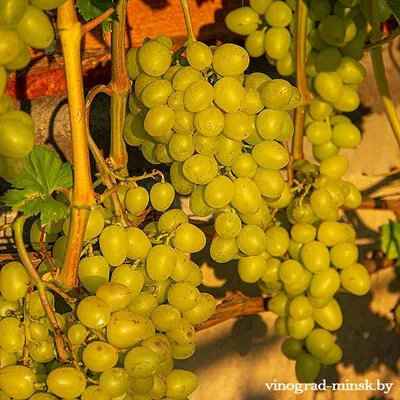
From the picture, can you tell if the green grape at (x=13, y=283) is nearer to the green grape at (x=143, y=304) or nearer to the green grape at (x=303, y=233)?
the green grape at (x=143, y=304)

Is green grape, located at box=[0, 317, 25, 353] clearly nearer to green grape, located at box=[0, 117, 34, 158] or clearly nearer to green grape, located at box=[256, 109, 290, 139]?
green grape, located at box=[0, 117, 34, 158]

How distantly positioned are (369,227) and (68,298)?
84 centimetres

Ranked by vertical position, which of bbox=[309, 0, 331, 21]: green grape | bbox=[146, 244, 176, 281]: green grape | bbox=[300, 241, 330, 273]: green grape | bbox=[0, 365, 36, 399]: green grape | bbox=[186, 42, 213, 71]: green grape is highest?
bbox=[186, 42, 213, 71]: green grape

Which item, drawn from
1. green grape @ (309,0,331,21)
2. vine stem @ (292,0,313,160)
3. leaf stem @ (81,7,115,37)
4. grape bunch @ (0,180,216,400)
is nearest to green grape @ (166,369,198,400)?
grape bunch @ (0,180,216,400)

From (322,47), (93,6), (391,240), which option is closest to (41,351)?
(93,6)

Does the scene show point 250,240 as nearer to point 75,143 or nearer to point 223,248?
point 223,248

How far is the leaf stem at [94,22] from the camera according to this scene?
606 mm

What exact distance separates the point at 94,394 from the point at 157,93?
1.01 ft

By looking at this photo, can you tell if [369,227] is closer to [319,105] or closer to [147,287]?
[319,105]

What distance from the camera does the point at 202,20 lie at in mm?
1163

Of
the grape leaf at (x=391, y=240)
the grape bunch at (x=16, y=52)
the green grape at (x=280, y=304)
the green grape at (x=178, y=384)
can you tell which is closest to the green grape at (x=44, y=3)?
the grape bunch at (x=16, y=52)

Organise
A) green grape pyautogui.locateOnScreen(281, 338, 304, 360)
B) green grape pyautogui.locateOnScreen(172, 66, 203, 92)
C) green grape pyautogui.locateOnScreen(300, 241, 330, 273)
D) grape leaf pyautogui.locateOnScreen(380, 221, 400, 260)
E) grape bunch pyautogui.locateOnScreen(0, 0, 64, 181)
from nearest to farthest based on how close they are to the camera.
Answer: grape bunch pyautogui.locateOnScreen(0, 0, 64, 181) < green grape pyautogui.locateOnScreen(172, 66, 203, 92) < green grape pyautogui.locateOnScreen(300, 241, 330, 273) < green grape pyautogui.locateOnScreen(281, 338, 304, 360) < grape leaf pyautogui.locateOnScreen(380, 221, 400, 260)

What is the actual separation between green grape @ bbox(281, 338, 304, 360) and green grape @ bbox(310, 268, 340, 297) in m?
0.13

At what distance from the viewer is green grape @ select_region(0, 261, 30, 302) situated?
63 centimetres
